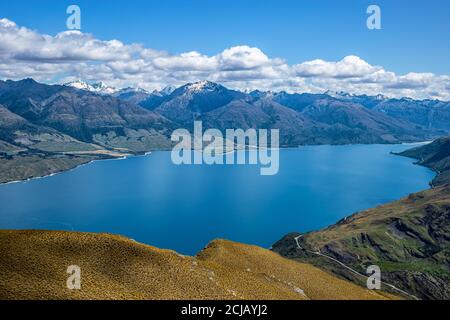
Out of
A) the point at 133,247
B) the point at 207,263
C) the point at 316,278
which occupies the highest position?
the point at 133,247

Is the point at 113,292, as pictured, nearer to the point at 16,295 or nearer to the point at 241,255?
the point at 16,295

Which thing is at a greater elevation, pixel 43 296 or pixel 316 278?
pixel 43 296
